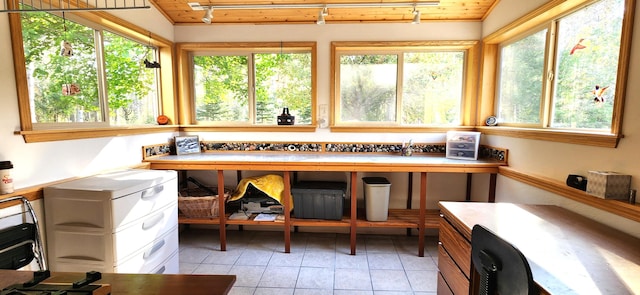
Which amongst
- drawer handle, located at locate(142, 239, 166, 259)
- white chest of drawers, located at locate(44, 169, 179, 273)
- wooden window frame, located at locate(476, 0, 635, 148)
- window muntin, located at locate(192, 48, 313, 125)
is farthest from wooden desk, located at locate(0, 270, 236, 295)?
window muntin, located at locate(192, 48, 313, 125)

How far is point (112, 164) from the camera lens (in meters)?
2.33

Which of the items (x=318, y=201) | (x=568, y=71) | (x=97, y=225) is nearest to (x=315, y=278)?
(x=318, y=201)

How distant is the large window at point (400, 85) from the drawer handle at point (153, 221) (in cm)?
189

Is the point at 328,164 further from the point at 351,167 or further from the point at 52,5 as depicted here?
the point at 52,5

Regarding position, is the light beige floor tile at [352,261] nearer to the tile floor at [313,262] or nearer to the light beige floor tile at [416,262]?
the tile floor at [313,262]

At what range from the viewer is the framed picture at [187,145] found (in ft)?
9.95

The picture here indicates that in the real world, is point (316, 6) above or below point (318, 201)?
above

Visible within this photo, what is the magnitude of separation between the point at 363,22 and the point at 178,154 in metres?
2.41

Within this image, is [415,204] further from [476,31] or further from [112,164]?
[112,164]

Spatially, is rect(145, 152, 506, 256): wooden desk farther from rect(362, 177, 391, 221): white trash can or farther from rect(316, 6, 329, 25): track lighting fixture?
rect(316, 6, 329, 25): track lighting fixture

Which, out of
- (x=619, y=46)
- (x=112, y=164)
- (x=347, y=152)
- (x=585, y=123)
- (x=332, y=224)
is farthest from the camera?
(x=347, y=152)

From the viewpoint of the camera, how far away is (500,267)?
3.25 feet

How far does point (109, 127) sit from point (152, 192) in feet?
2.70

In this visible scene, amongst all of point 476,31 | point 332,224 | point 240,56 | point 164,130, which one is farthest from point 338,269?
point 476,31
